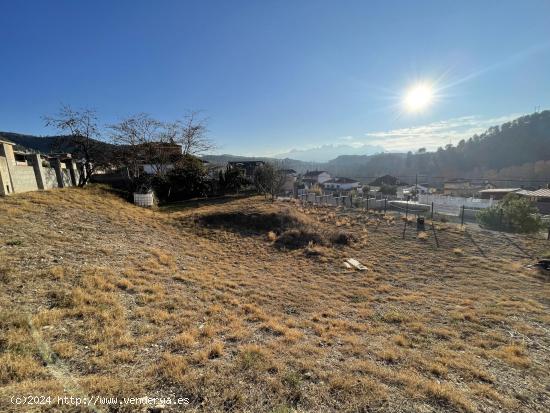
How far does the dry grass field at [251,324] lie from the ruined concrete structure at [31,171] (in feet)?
3.04

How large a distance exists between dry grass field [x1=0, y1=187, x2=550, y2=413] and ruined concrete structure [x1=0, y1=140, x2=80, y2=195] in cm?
93

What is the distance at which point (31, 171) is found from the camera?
11.4 m

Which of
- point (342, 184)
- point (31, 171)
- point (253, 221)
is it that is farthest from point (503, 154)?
point (31, 171)

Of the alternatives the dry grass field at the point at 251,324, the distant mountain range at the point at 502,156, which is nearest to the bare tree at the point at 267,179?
the dry grass field at the point at 251,324

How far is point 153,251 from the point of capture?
26.7 feet

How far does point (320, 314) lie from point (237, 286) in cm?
255

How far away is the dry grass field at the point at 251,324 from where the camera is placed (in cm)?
288

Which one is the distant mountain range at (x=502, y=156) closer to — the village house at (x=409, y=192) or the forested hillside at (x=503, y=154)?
the forested hillside at (x=503, y=154)

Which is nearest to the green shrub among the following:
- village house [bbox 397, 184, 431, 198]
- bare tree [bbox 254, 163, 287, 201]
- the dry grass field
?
the dry grass field

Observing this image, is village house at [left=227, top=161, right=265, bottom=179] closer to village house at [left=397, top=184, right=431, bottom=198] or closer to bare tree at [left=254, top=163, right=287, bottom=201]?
bare tree at [left=254, top=163, right=287, bottom=201]

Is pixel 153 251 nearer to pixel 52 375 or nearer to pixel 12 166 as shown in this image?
pixel 52 375

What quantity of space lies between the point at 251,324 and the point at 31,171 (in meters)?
13.8

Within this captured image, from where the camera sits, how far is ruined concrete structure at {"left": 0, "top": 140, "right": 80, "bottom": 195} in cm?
962

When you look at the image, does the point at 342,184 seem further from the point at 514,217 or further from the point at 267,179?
the point at 514,217
